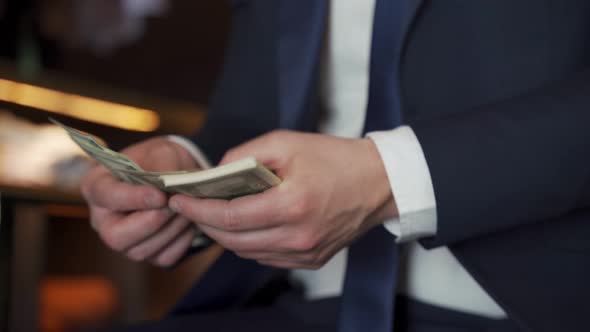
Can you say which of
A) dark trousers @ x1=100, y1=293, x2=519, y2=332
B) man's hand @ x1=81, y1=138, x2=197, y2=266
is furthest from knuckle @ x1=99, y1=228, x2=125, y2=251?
dark trousers @ x1=100, y1=293, x2=519, y2=332

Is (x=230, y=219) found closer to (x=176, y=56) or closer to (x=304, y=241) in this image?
(x=304, y=241)

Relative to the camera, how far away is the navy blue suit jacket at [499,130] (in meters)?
0.57

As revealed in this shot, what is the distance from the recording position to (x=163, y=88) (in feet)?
10.2

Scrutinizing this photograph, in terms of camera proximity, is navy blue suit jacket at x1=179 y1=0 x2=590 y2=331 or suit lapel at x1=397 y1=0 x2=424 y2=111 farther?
suit lapel at x1=397 y1=0 x2=424 y2=111

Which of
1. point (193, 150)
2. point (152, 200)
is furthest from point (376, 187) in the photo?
point (193, 150)

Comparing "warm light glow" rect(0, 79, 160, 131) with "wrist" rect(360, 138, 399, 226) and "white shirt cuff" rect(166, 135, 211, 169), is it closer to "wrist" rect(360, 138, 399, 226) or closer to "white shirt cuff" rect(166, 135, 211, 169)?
"white shirt cuff" rect(166, 135, 211, 169)

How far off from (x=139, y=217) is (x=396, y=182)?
12.3 inches

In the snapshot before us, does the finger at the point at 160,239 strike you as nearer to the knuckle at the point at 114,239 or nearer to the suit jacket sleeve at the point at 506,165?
the knuckle at the point at 114,239

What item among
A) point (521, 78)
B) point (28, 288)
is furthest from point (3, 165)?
point (521, 78)

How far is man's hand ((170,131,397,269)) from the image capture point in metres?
0.53

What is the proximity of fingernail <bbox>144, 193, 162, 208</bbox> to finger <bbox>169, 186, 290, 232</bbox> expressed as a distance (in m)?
0.09

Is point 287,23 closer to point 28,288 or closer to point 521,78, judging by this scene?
point 521,78

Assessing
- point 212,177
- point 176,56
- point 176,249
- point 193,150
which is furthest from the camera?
point 176,56

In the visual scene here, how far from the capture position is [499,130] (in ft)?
1.89
